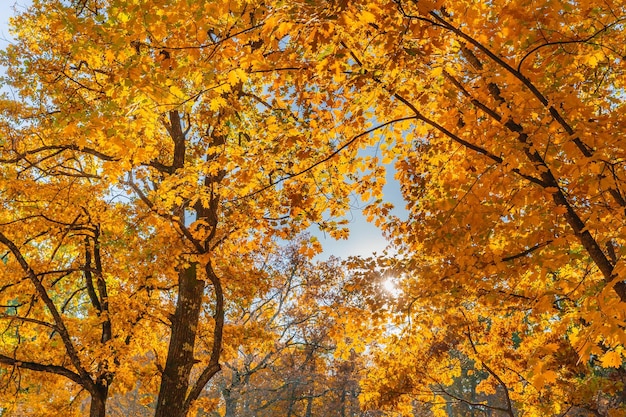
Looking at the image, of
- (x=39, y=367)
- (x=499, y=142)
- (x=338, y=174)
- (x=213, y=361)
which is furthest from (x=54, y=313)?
(x=499, y=142)

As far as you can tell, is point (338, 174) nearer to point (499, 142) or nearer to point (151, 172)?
point (499, 142)

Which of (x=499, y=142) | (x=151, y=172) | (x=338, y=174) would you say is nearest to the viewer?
(x=499, y=142)

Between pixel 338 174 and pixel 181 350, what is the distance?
12.2ft

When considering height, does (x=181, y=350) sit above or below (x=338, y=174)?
below

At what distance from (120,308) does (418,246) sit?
641cm

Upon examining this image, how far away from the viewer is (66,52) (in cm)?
688

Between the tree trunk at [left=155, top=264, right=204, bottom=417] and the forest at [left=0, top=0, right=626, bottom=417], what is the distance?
34mm

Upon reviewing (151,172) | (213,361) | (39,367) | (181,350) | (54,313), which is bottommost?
(213,361)

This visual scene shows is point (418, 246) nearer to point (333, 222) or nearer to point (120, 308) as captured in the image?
point (333, 222)

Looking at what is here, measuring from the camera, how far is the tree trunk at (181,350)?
5.96 metres

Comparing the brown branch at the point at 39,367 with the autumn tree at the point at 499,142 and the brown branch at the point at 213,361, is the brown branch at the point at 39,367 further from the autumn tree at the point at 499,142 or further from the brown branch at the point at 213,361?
the autumn tree at the point at 499,142

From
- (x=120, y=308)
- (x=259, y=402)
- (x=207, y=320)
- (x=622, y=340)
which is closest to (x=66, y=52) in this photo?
(x=120, y=308)

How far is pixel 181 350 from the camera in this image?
641 centimetres

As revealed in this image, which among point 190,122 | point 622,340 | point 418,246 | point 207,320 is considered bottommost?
point 622,340
